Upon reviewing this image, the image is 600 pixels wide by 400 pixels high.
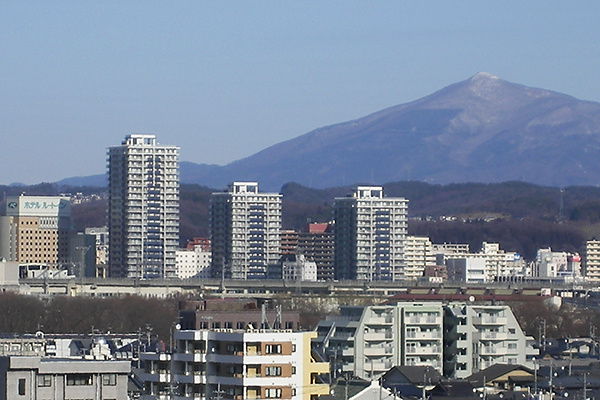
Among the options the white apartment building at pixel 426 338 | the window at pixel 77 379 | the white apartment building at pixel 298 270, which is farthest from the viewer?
the white apartment building at pixel 298 270

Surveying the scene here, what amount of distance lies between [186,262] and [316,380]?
446ft

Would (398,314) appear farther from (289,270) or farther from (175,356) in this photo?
(289,270)

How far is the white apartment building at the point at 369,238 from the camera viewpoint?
156500mm

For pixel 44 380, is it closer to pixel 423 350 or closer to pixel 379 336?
pixel 379 336

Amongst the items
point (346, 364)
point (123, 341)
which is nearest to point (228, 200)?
point (123, 341)

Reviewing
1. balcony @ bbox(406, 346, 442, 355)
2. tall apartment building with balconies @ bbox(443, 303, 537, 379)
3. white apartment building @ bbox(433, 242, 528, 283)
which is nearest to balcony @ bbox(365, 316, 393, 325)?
balcony @ bbox(406, 346, 442, 355)

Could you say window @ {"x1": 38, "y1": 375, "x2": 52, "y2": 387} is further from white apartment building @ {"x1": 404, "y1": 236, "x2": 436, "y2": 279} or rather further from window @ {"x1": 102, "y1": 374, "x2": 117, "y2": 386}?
white apartment building @ {"x1": 404, "y1": 236, "x2": 436, "y2": 279}

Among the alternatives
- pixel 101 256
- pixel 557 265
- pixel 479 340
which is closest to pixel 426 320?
pixel 479 340

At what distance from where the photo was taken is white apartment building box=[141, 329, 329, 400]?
38.6m

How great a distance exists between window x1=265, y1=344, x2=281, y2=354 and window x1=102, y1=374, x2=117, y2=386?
9.86m

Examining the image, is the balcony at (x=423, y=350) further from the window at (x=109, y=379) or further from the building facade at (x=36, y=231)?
the building facade at (x=36, y=231)

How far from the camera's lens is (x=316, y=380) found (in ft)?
132

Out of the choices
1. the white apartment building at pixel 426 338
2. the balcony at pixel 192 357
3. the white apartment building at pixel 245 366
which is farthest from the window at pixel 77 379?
the white apartment building at pixel 426 338

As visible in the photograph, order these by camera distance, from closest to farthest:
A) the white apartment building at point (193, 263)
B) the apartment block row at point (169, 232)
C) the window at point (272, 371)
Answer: the window at point (272, 371) < the apartment block row at point (169, 232) < the white apartment building at point (193, 263)
